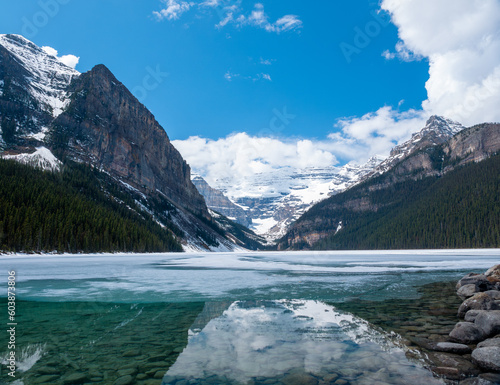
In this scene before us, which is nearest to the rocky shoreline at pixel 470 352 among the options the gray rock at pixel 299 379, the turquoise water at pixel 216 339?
the turquoise water at pixel 216 339

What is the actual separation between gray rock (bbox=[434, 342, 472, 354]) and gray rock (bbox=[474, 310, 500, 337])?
6.23ft

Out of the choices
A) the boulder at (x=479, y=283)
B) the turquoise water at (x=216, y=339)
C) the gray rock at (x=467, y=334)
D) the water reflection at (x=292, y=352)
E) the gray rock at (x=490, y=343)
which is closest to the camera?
the water reflection at (x=292, y=352)

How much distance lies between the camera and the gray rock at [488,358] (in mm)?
7637

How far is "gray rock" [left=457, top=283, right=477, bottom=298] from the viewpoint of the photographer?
17391 millimetres

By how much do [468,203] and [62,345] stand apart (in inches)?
7117

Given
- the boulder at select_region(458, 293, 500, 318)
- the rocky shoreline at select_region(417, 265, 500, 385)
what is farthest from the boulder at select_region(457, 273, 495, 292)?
the rocky shoreline at select_region(417, 265, 500, 385)

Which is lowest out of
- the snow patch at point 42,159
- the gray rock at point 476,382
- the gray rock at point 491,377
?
the gray rock at point 491,377

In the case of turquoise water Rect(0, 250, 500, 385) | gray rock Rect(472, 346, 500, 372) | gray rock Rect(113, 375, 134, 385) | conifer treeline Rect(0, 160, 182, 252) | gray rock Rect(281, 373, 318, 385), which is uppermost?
conifer treeline Rect(0, 160, 182, 252)

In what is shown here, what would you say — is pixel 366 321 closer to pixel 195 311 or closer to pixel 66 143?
pixel 195 311

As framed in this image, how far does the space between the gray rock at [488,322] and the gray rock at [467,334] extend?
0.93 feet

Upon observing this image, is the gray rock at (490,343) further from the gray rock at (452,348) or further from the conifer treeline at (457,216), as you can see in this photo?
the conifer treeline at (457,216)

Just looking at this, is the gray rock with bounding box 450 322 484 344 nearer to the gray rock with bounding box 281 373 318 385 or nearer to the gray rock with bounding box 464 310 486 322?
the gray rock with bounding box 464 310 486 322

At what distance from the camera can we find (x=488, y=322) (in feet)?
34.7

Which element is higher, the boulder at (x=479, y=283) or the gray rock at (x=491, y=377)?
the boulder at (x=479, y=283)
